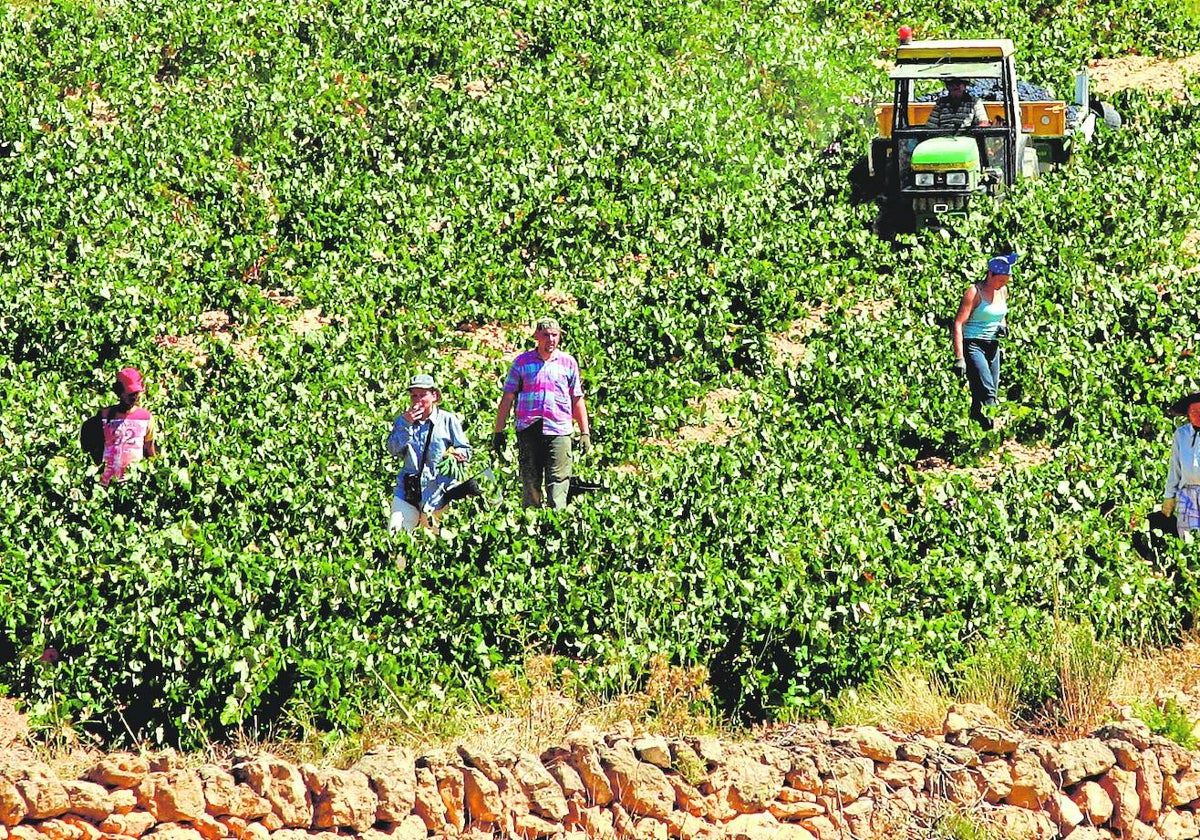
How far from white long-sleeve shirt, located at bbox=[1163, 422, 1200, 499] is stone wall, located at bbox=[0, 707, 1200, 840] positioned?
245 cm

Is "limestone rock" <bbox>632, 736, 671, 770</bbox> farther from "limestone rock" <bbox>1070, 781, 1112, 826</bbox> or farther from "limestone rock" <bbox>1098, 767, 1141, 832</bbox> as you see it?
"limestone rock" <bbox>1098, 767, 1141, 832</bbox>

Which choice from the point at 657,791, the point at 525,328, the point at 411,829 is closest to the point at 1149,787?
the point at 657,791

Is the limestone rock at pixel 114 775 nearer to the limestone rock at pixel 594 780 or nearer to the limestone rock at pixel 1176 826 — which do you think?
the limestone rock at pixel 594 780

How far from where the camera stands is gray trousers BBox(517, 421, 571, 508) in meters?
9.50

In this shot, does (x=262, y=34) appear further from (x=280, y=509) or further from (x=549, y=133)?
(x=280, y=509)

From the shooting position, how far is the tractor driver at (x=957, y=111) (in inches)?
594

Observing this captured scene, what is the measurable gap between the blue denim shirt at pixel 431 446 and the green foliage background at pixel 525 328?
38 centimetres

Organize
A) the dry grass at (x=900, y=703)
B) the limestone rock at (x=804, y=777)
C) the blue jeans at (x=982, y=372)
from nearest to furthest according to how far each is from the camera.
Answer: the limestone rock at (x=804, y=777) < the dry grass at (x=900, y=703) < the blue jeans at (x=982, y=372)

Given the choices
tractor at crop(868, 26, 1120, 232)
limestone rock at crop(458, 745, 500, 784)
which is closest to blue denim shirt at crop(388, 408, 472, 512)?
limestone rock at crop(458, 745, 500, 784)

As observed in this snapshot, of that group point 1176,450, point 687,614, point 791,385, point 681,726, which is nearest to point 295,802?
point 681,726

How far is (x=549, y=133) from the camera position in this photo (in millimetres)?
18328

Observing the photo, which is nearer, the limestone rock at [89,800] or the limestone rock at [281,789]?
the limestone rock at [89,800]

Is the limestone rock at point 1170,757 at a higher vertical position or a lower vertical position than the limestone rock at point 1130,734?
lower

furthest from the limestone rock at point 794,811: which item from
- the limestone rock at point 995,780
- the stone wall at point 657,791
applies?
the limestone rock at point 995,780
